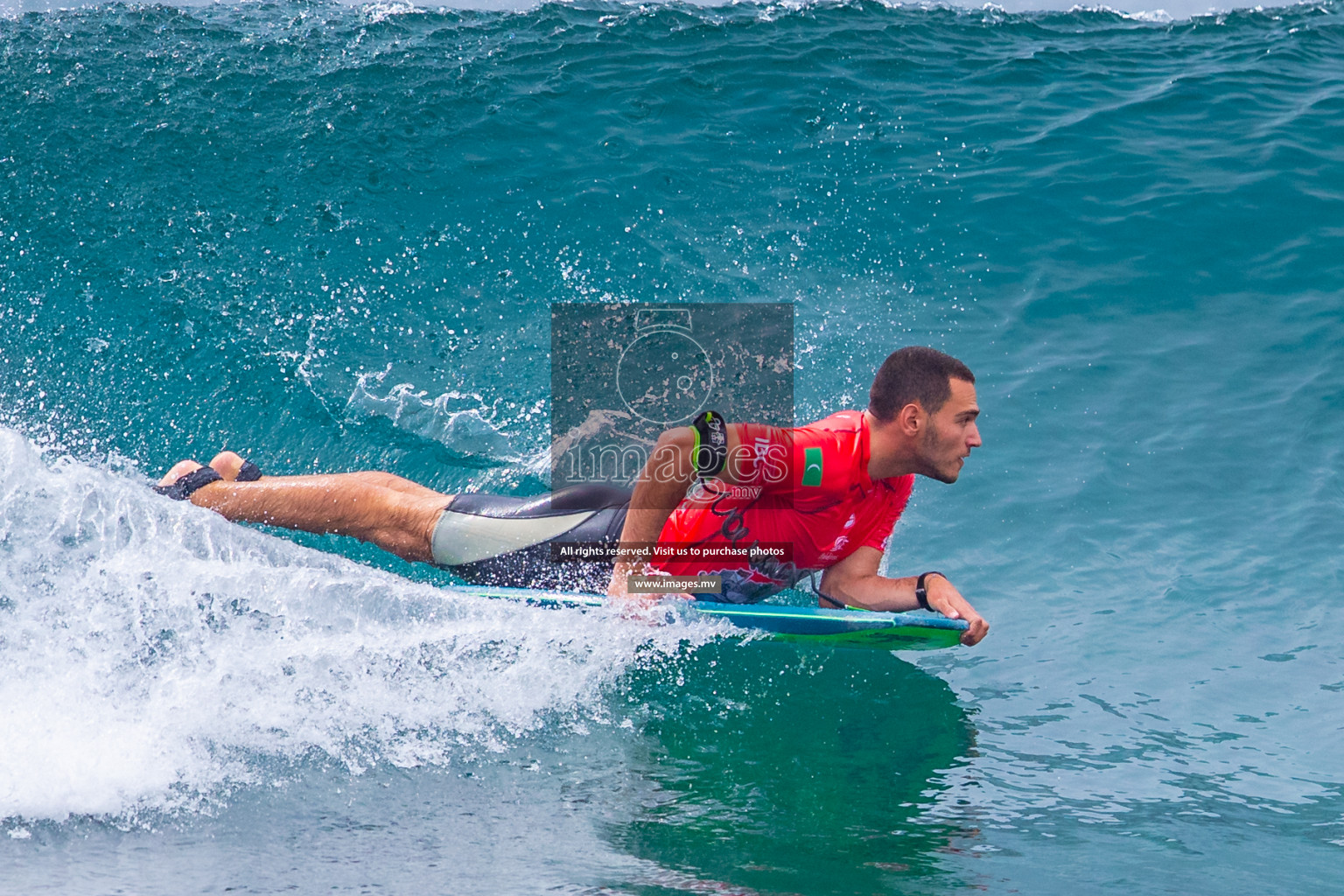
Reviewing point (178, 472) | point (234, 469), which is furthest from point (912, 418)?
point (178, 472)

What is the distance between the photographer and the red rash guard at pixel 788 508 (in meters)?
4.46

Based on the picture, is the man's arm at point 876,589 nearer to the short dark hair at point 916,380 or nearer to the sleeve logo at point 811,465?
the sleeve logo at point 811,465

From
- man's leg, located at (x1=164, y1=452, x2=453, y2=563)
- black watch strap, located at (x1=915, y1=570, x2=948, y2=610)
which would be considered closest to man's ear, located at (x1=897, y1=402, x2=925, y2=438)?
black watch strap, located at (x1=915, y1=570, x2=948, y2=610)

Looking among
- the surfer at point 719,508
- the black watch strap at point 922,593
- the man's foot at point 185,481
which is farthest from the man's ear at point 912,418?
the man's foot at point 185,481

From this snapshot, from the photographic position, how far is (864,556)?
4973 millimetres

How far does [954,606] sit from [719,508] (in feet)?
3.36

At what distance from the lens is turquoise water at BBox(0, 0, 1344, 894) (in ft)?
11.9

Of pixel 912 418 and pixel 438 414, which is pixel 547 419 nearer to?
pixel 438 414

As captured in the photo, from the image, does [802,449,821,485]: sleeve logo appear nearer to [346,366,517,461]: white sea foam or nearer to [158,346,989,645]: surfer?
[158,346,989,645]: surfer

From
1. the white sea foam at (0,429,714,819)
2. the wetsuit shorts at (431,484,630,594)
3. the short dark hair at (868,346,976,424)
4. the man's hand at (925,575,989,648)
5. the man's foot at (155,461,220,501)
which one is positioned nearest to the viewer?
the white sea foam at (0,429,714,819)

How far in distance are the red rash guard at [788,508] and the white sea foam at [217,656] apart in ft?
1.24

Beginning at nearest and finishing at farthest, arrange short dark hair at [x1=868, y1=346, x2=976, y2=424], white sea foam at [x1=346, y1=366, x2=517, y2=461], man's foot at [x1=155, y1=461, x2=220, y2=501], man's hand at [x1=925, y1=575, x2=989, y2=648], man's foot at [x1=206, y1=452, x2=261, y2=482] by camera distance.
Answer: short dark hair at [x1=868, y1=346, x2=976, y2=424] → man's hand at [x1=925, y1=575, x2=989, y2=648] → man's foot at [x1=155, y1=461, x2=220, y2=501] → man's foot at [x1=206, y1=452, x2=261, y2=482] → white sea foam at [x1=346, y1=366, x2=517, y2=461]

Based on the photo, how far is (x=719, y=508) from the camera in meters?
4.67

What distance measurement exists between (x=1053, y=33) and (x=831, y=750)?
10460 mm
